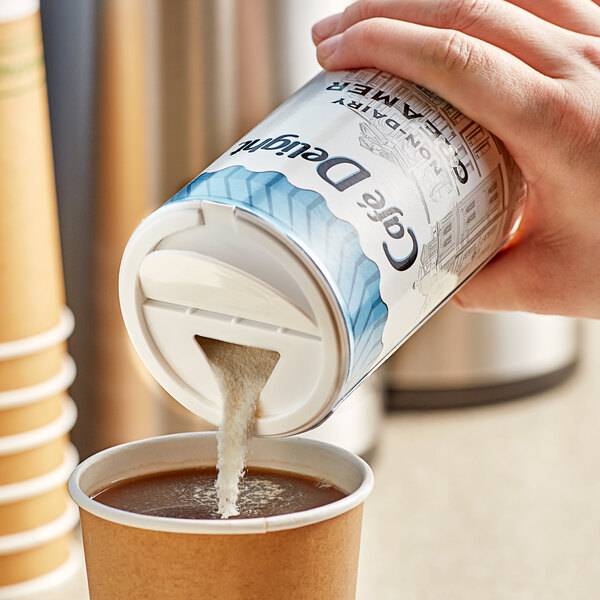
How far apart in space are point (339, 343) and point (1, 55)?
46 cm

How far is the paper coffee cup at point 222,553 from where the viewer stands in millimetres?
361

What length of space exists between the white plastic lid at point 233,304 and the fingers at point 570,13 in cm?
27

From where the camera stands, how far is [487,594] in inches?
31.9

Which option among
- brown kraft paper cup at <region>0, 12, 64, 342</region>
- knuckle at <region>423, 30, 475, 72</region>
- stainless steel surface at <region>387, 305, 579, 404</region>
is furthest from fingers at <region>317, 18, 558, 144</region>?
stainless steel surface at <region>387, 305, 579, 404</region>

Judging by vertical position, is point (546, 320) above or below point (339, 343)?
below

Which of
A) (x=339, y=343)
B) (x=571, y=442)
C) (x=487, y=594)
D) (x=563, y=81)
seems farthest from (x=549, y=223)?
(x=571, y=442)

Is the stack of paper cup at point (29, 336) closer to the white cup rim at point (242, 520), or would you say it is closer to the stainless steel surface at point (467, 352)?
the white cup rim at point (242, 520)

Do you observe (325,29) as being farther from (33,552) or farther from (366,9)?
(33,552)

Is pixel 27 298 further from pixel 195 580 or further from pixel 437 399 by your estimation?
pixel 437 399

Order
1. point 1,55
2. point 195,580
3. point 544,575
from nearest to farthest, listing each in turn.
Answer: point 195,580 → point 1,55 → point 544,575

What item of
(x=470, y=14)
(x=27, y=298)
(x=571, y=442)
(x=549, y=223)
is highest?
(x=470, y=14)

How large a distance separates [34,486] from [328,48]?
0.47m

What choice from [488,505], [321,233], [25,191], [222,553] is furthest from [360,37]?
[488,505]

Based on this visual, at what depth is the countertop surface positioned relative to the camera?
0.83 metres
